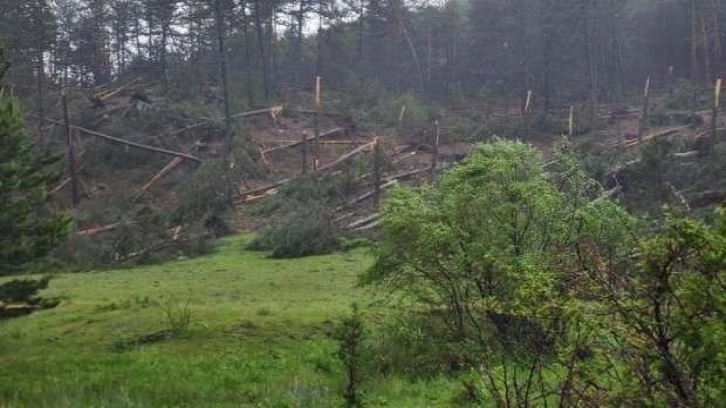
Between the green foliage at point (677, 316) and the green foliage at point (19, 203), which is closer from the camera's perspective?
the green foliage at point (677, 316)

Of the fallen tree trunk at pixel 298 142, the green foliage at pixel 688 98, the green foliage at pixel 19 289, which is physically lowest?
the green foliage at pixel 19 289

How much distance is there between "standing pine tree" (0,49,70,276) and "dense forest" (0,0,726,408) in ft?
0.17

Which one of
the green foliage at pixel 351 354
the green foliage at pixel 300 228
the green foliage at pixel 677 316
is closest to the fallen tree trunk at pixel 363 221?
the green foliage at pixel 300 228

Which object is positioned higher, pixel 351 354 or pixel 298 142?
pixel 298 142

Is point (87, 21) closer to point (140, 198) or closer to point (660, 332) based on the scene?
point (140, 198)

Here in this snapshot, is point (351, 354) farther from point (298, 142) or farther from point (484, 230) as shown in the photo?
point (298, 142)

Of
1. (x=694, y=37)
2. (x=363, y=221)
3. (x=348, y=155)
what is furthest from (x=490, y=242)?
(x=694, y=37)

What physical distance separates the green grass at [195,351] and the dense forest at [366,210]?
0.07 m

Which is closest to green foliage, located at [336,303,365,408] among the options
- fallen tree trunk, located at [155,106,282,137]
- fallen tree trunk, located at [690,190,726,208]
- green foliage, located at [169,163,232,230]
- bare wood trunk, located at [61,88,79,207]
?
fallen tree trunk, located at [690,190,726,208]

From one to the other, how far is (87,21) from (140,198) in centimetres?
2239

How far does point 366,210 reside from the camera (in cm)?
3111

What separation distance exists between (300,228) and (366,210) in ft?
19.1

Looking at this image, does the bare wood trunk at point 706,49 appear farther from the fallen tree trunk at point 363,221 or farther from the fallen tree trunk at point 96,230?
the fallen tree trunk at point 96,230

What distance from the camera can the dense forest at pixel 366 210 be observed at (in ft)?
17.6
